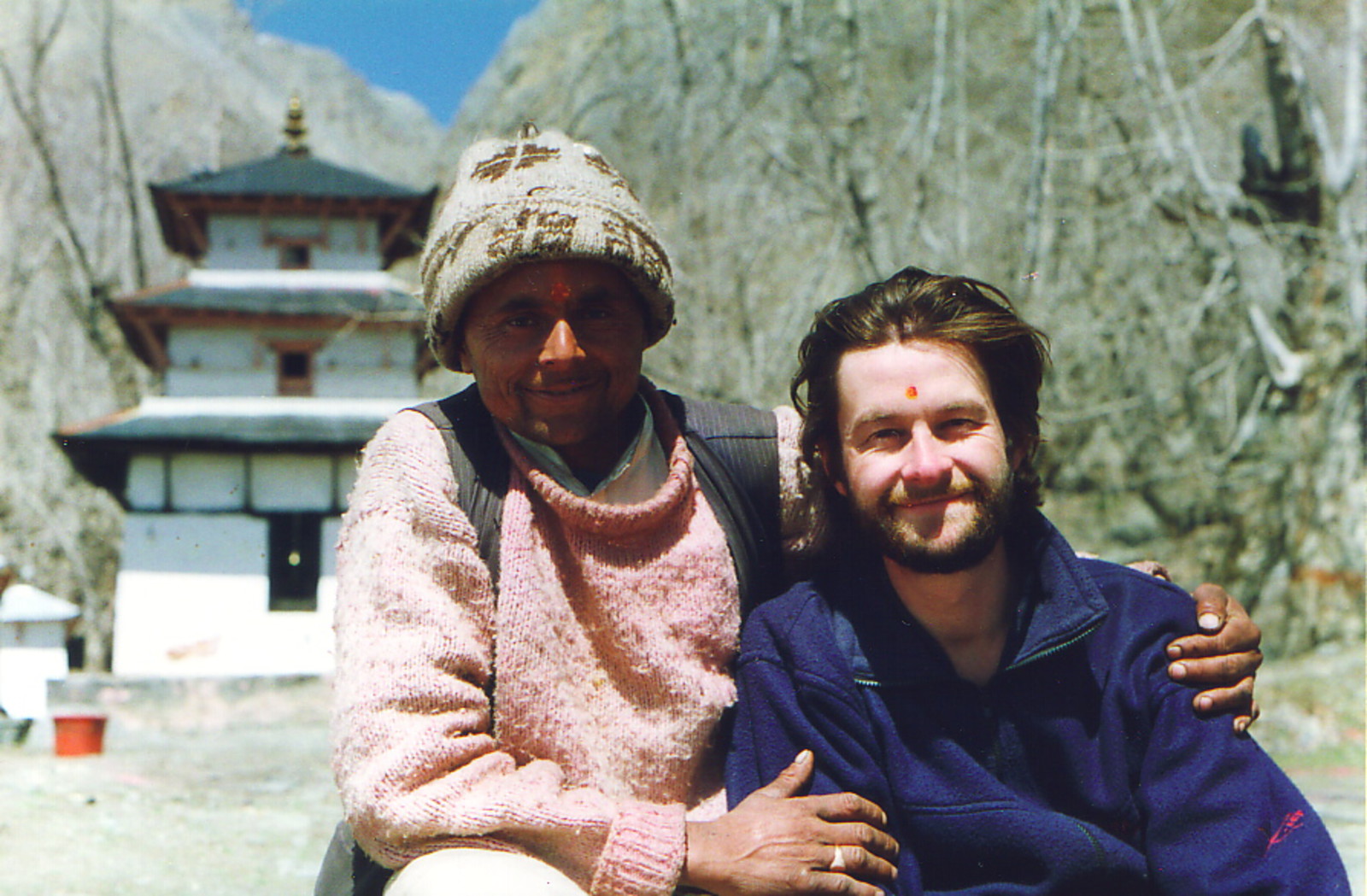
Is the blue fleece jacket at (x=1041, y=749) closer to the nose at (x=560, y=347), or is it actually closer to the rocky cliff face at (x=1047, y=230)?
the nose at (x=560, y=347)

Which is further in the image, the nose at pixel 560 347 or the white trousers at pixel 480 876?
the nose at pixel 560 347

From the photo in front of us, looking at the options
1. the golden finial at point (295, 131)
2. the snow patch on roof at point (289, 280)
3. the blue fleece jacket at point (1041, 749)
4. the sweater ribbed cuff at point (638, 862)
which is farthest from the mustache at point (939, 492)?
the golden finial at point (295, 131)

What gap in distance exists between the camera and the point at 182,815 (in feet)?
22.2

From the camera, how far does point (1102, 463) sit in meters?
17.6

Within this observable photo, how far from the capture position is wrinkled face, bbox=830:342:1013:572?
2.06 meters

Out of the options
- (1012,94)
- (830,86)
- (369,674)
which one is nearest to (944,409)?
(369,674)

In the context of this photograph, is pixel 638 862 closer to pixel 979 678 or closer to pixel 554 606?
pixel 554 606

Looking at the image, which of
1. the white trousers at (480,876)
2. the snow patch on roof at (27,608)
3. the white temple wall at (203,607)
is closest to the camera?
the white trousers at (480,876)

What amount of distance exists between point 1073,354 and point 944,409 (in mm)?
13434

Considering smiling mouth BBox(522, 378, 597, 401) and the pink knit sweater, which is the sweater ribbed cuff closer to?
the pink knit sweater

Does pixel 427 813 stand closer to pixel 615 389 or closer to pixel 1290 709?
pixel 615 389

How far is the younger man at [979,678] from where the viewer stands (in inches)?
75.6

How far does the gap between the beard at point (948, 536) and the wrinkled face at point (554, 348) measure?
0.57m

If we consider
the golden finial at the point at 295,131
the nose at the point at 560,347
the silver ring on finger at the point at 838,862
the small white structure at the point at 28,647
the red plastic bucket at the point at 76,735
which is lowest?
the red plastic bucket at the point at 76,735
